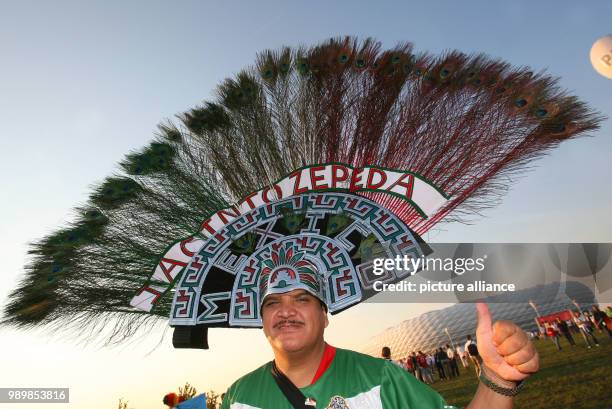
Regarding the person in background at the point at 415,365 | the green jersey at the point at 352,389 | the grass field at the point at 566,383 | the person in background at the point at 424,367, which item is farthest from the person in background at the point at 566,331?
the green jersey at the point at 352,389

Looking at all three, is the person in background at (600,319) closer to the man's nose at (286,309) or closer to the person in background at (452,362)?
the person in background at (452,362)

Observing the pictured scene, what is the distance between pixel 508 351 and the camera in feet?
4.50

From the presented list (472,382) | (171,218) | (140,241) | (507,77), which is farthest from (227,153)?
(472,382)

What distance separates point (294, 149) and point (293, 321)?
522 cm

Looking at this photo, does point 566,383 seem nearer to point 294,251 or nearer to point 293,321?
point 294,251

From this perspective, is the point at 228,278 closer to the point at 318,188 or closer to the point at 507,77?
the point at 318,188

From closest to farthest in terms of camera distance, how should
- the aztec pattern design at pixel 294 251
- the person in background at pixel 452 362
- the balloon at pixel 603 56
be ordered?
the balloon at pixel 603 56
the aztec pattern design at pixel 294 251
the person in background at pixel 452 362

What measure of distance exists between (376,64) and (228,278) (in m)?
3.65

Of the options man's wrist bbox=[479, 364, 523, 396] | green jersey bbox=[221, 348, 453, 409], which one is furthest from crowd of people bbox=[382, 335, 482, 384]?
man's wrist bbox=[479, 364, 523, 396]

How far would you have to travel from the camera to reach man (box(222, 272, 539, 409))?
1715mm

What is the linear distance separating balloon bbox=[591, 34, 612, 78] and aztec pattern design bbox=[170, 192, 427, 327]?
8.30 ft

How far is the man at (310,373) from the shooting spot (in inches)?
67.5

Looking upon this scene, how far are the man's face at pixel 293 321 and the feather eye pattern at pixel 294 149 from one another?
4.13m

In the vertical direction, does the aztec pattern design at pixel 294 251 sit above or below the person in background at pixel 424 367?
above
